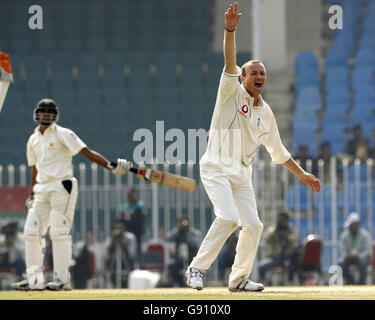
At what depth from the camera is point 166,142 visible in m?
17.1

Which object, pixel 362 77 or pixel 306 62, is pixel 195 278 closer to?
pixel 362 77

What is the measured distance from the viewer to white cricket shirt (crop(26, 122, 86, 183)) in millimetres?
10031

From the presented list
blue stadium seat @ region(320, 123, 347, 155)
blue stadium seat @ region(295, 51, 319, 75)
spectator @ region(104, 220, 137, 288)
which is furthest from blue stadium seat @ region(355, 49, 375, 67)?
spectator @ region(104, 220, 137, 288)

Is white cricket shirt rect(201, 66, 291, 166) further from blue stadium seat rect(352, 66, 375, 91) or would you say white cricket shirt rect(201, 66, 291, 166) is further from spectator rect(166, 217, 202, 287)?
blue stadium seat rect(352, 66, 375, 91)

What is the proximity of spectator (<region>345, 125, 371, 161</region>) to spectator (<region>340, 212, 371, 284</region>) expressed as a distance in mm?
3398

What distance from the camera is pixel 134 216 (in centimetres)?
1686

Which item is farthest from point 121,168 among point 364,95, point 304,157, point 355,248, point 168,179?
point 364,95

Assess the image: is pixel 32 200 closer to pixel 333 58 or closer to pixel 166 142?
pixel 166 142

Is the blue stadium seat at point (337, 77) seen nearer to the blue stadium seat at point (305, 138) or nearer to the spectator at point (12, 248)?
the blue stadium seat at point (305, 138)

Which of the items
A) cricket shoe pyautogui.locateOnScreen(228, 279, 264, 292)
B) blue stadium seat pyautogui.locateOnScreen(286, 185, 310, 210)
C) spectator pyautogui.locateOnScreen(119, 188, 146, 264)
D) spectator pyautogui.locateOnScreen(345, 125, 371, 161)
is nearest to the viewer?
cricket shoe pyautogui.locateOnScreen(228, 279, 264, 292)

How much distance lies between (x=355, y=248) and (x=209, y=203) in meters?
2.70

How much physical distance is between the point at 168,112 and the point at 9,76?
11441mm

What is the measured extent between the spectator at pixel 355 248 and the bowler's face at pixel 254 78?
810 centimetres
